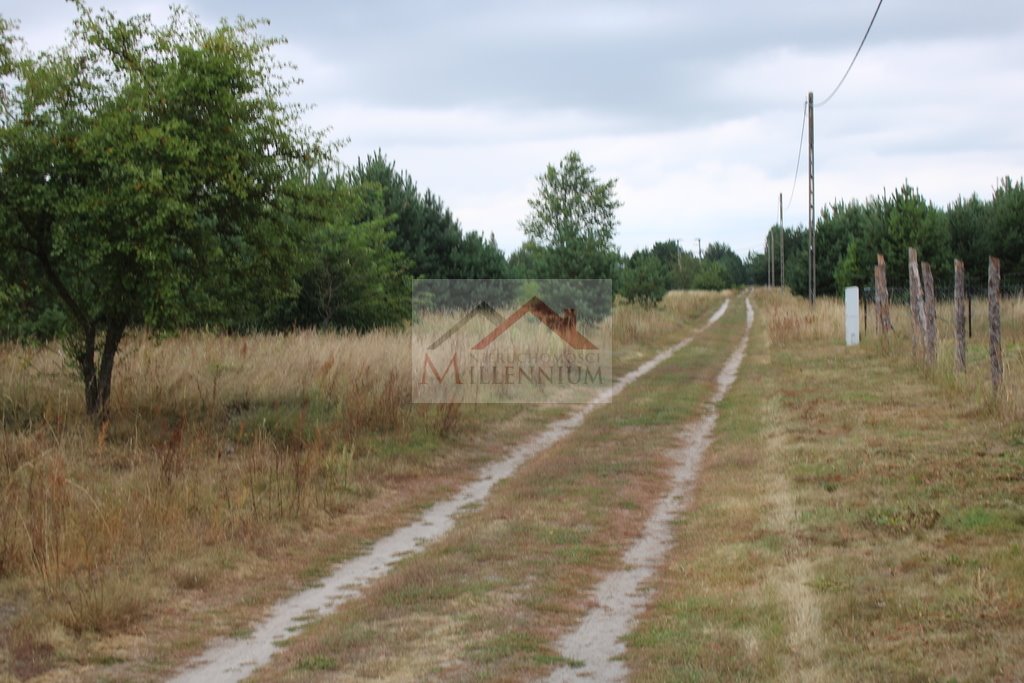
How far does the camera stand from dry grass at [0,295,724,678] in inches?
273

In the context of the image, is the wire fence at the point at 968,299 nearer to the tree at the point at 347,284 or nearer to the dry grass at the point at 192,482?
the tree at the point at 347,284

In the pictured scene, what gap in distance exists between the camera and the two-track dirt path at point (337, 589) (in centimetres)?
607

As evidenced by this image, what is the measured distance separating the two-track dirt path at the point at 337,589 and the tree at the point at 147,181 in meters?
4.34

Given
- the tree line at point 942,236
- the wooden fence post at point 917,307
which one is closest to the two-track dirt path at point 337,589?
the wooden fence post at point 917,307

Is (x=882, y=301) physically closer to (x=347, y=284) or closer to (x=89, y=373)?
(x=347, y=284)

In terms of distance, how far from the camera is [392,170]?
3919 cm

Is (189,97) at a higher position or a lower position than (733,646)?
higher

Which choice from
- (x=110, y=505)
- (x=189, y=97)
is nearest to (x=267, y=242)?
(x=189, y=97)

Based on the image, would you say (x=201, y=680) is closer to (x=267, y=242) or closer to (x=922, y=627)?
(x=922, y=627)

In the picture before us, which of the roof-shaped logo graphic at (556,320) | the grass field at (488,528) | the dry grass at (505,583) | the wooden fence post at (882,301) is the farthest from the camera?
the roof-shaped logo graphic at (556,320)

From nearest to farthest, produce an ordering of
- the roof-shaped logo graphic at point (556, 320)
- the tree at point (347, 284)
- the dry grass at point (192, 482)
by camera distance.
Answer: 1. the dry grass at point (192, 482)
2. the roof-shaped logo graphic at point (556, 320)
3. the tree at point (347, 284)

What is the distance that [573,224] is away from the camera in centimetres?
3020

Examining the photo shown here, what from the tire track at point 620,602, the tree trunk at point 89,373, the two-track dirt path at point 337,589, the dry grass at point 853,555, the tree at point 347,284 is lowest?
the two-track dirt path at point 337,589

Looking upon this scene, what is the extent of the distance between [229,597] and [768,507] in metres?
4.98
